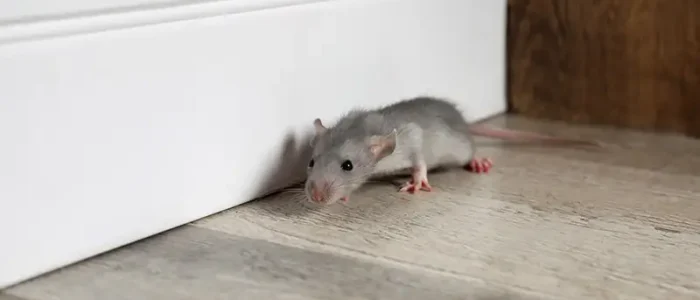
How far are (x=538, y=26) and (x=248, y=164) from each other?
0.71 metres

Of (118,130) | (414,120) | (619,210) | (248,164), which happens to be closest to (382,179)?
(414,120)

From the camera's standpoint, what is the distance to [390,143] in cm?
117

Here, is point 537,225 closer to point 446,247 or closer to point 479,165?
point 446,247

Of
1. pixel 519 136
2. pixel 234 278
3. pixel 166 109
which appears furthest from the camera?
pixel 519 136

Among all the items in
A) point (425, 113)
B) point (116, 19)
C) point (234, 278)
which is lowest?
point (234, 278)

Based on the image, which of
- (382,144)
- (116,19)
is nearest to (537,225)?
(382,144)

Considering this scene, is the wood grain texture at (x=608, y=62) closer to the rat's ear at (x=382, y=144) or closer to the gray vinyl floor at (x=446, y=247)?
the gray vinyl floor at (x=446, y=247)

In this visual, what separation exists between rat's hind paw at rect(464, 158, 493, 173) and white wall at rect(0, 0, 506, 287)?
→ 0.58 feet

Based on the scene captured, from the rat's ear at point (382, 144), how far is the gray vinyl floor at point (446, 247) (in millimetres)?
72

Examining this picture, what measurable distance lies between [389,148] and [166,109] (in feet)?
1.03

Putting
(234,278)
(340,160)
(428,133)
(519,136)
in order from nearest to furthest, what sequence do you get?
(234,278) → (340,160) → (428,133) → (519,136)

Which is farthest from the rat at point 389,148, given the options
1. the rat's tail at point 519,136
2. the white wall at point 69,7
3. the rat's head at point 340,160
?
the white wall at point 69,7

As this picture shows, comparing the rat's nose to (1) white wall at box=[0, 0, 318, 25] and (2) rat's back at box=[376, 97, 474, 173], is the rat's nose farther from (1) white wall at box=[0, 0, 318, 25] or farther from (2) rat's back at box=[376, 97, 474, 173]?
(1) white wall at box=[0, 0, 318, 25]

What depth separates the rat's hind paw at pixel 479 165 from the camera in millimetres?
1326
